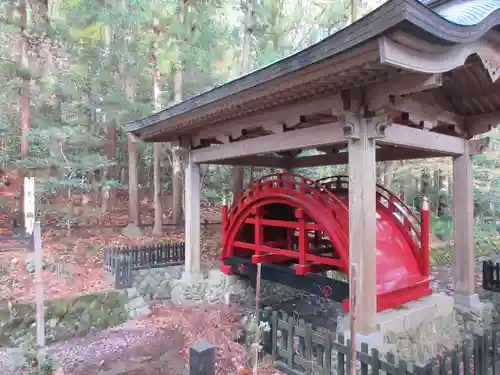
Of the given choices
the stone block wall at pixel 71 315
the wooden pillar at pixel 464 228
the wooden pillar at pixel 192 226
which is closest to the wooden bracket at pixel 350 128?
the wooden pillar at pixel 464 228

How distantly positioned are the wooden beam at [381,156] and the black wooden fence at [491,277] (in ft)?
9.18

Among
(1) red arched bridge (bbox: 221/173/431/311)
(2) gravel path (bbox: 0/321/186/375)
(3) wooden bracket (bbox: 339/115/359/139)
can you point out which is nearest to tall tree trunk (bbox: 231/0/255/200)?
(1) red arched bridge (bbox: 221/173/431/311)

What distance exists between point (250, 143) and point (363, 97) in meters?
2.30

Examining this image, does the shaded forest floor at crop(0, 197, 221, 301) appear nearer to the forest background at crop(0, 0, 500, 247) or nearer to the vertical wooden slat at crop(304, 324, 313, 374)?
the forest background at crop(0, 0, 500, 247)

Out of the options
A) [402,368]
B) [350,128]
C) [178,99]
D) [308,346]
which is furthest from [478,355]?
[178,99]

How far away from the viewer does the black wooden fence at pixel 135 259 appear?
7.63 metres

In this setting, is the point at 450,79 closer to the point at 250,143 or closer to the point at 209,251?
the point at 250,143

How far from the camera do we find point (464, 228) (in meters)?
6.07

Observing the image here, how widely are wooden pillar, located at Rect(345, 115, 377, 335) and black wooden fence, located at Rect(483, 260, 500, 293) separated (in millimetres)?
4701

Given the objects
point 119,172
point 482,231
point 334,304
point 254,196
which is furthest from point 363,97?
point 119,172

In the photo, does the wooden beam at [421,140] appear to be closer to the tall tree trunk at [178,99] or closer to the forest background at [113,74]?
the forest background at [113,74]

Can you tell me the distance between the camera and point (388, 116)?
414 cm

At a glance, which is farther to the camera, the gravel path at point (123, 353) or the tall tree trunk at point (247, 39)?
the tall tree trunk at point (247, 39)

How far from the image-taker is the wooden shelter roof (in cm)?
288
